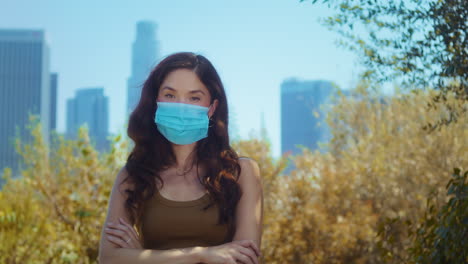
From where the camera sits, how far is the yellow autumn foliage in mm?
6199

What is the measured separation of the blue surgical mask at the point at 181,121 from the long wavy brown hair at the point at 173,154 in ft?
0.38

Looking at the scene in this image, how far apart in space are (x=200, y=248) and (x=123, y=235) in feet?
1.48

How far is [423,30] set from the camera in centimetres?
335

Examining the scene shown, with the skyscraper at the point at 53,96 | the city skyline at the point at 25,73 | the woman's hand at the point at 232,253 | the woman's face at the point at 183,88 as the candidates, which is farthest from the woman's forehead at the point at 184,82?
the skyscraper at the point at 53,96

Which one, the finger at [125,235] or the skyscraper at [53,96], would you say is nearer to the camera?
the finger at [125,235]

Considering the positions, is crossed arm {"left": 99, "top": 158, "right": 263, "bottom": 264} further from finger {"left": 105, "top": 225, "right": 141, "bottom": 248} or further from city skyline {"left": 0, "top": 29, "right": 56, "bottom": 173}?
city skyline {"left": 0, "top": 29, "right": 56, "bottom": 173}

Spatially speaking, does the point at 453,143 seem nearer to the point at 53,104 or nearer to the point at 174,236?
the point at 174,236

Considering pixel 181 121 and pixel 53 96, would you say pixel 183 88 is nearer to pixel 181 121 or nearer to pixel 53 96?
pixel 181 121

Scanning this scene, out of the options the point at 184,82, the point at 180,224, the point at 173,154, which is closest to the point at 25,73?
the point at 173,154

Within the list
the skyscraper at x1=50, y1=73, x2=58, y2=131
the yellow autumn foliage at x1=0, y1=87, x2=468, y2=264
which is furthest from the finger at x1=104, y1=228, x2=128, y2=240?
the skyscraper at x1=50, y1=73, x2=58, y2=131

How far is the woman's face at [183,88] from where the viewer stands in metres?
2.86

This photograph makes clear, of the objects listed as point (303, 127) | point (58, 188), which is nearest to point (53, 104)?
point (303, 127)

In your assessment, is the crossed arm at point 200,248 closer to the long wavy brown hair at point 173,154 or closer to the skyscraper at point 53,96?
the long wavy brown hair at point 173,154

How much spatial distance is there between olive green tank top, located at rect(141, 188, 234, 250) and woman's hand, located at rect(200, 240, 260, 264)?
0.17 metres
